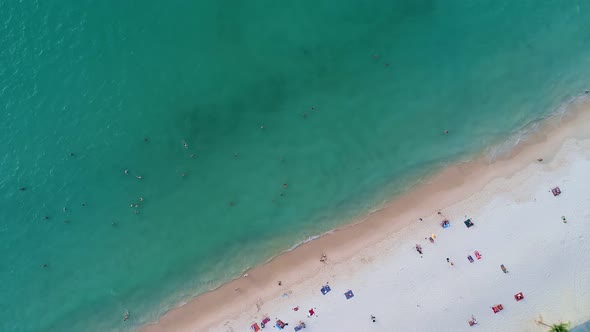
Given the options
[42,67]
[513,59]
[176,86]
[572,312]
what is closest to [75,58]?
[42,67]

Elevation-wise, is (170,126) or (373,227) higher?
(170,126)

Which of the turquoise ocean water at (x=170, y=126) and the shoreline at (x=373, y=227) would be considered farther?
the turquoise ocean water at (x=170, y=126)

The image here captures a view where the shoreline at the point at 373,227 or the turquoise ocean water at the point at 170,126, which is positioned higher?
the turquoise ocean water at the point at 170,126

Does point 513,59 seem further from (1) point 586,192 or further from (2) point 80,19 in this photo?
(2) point 80,19

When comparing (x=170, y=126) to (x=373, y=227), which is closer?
(x=373, y=227)
